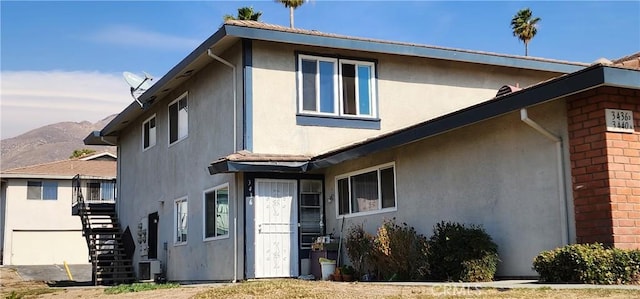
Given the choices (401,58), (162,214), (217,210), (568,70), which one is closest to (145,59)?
(162,214)

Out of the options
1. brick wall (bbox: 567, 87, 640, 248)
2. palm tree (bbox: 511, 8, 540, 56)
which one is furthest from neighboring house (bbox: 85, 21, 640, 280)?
palm tree (bbox: 511, 8, 540, 56)

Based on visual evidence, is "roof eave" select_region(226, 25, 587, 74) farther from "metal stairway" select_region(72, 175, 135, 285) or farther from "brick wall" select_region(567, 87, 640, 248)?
"metal stairway" select_region(72, 175, 135, 285)

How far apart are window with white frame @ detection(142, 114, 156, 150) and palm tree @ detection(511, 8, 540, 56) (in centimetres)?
2616

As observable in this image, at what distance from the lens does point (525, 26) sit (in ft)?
144

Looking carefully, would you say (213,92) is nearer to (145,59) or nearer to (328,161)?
(328,161)

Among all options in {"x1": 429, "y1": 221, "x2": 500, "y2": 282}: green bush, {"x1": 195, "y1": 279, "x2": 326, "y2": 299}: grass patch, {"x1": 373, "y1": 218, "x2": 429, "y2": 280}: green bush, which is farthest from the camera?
{"x1": 373, "y1": 218, "x2": 429, "y2": 280}: green bush

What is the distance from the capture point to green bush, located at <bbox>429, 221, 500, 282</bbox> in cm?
1199

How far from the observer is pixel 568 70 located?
65.7ft

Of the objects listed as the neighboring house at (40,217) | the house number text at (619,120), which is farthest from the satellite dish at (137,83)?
the neighboring house at (40,217)

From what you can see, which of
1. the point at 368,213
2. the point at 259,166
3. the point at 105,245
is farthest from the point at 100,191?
the point at 368,213

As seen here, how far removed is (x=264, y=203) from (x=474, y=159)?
208 inches

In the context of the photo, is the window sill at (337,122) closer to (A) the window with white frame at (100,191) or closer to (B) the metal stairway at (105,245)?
(B) the metal stairway at (105,245)

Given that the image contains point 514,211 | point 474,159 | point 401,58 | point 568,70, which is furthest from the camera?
point 568,70

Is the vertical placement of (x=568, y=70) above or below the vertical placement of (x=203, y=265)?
above
